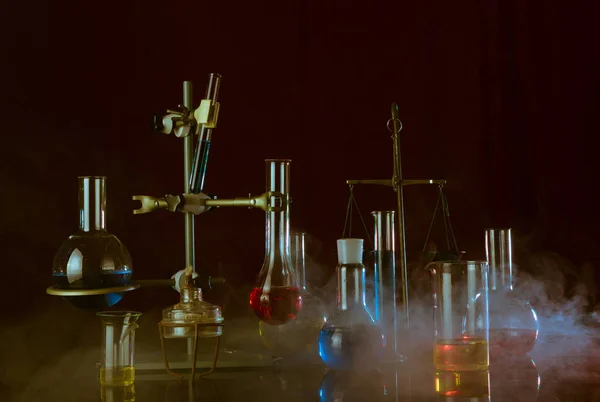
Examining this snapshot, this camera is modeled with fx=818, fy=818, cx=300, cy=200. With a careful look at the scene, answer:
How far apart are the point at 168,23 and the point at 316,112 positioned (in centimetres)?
49

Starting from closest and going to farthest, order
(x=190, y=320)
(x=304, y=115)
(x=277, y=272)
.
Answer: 1. (x=190, y=320)
2. (x=277, y=272)
3. (x=304, y=115)

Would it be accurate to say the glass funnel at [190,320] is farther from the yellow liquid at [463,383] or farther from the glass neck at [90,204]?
the yellow liquid at [463,383]

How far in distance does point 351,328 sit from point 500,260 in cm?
38

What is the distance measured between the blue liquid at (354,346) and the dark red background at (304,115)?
1.03 m

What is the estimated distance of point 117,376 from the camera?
126cm

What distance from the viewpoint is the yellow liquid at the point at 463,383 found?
3.77ft

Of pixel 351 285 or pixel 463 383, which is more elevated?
pixel 351 285

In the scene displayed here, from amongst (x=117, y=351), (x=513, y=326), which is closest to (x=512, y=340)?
(x=513, y=326)

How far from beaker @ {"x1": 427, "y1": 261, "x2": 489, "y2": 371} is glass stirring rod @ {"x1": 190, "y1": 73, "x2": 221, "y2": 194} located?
44 cm

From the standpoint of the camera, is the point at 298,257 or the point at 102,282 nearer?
the point at 102,282

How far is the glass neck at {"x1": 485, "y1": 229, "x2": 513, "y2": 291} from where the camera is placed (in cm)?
149

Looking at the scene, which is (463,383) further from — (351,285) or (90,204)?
(90,204)

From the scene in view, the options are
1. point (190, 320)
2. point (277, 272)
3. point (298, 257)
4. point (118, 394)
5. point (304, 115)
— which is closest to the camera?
point (118, 394)

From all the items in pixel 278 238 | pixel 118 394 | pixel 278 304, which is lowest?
pixel 118 394
